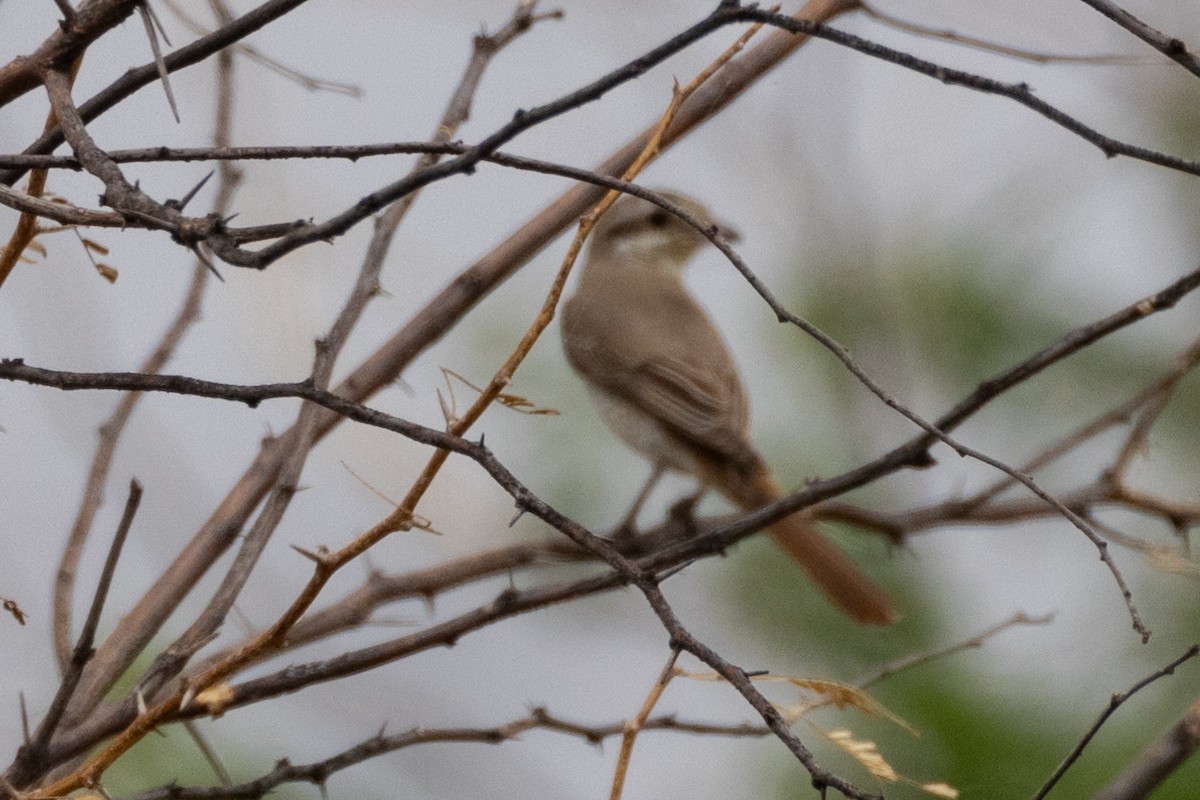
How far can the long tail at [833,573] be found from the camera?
4.36 metres

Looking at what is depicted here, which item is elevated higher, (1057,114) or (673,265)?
(673,265)

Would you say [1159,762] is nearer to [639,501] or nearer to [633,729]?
[633,729]

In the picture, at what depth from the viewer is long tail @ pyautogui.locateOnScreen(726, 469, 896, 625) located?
436 centimetres

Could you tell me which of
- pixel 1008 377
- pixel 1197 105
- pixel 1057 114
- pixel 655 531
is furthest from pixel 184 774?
pixel 1197 105

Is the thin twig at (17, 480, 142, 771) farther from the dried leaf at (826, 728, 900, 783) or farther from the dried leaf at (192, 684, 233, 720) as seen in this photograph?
the dried leaf at (826, 728, 900, 783)

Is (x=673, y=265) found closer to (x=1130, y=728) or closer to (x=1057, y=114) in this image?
(x=1130, y=728)

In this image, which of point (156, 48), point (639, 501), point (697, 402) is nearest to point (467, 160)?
point (156, 48)

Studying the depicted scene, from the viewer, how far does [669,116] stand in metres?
1.75

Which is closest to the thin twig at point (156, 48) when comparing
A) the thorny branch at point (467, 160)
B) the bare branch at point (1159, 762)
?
the thorny branch at point (467, 160)

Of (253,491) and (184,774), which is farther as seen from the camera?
(184,774)

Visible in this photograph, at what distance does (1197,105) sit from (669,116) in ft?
19.4

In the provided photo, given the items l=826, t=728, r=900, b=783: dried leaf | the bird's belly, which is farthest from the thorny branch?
the bird's belly

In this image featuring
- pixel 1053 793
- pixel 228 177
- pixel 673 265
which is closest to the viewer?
pixel 228 177

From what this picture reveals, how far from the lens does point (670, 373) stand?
5473 millimetres
